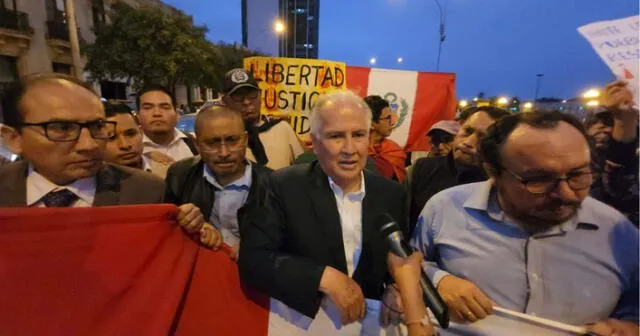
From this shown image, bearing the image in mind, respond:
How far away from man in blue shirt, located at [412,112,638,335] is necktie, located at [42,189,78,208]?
1.61 m

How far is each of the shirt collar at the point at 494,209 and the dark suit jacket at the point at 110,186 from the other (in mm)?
1526

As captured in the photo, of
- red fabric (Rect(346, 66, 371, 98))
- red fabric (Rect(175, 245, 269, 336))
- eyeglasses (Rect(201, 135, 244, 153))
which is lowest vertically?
red fabric (Rect(175, 245, 269, 336))

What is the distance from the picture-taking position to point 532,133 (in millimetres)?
1295

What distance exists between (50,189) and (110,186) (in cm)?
23

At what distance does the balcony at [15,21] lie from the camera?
17797mm

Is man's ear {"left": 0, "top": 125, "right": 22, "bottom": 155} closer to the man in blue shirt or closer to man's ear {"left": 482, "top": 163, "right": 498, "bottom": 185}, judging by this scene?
the man in blue shirt

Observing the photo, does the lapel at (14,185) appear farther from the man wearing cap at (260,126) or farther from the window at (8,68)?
the window at (8,68)

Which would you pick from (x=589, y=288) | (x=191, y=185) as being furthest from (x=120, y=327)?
(x=589, y=288)

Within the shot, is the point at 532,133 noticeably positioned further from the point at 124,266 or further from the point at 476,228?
the point at 124,266

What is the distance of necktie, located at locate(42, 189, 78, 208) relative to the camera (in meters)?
1.60

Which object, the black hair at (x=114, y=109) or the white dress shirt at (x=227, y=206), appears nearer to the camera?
the white dress shirt at (x=227, y=206)

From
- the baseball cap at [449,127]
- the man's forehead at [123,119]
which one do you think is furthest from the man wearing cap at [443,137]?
the man's forehead at [123,119]

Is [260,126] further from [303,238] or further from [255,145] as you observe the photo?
[303,238]

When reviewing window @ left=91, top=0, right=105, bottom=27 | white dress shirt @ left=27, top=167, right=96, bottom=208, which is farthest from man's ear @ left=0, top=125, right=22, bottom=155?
window @ left=91, top=0, right=105, bottom=27
